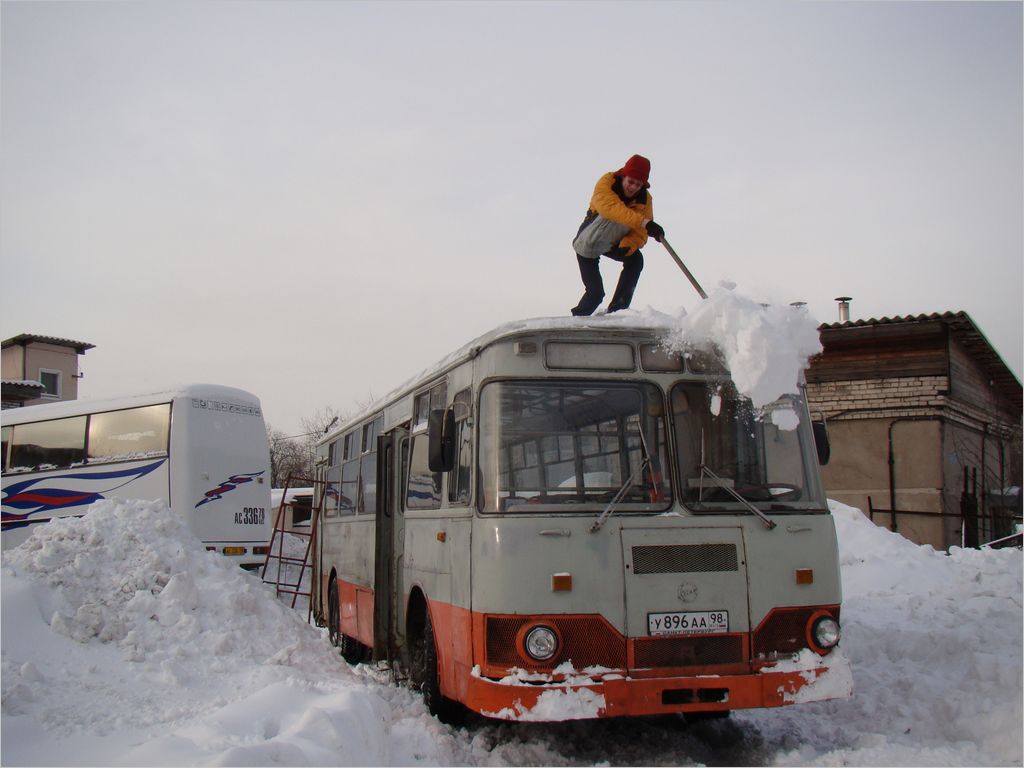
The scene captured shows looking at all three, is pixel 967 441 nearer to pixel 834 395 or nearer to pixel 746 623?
pixel 834 395

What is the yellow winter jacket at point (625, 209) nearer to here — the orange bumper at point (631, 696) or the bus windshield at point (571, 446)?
the bus windshield at point (571, 446)

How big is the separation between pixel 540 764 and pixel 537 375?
8.71 ft

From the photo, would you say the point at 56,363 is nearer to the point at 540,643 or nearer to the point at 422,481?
the point at 422,481

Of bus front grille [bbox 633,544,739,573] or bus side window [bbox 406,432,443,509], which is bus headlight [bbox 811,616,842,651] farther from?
bus side window [bbox 406,432,443,509]

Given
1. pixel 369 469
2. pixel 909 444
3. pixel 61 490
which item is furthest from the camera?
pixel 909 444

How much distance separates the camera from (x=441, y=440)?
6.54 meters

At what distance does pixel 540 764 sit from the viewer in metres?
6.19

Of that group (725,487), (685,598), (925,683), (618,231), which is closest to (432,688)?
(685,598)

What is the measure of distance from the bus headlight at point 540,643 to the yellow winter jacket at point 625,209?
12.8 feet

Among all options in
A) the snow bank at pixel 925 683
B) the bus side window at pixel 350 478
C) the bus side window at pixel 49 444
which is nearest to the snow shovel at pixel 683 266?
the snow bank at pixel 925 683

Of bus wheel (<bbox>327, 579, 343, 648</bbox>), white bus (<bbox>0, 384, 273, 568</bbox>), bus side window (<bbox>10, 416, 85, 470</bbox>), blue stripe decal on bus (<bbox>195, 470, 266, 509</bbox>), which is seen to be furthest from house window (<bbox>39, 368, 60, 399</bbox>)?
bus wheel (<bbox>327, 579, 343, 648</bbox>)

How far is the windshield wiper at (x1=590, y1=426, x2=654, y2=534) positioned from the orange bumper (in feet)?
3.22

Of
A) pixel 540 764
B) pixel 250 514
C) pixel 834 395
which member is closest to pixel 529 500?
pixel 540 764

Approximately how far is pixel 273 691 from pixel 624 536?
2622 mm
